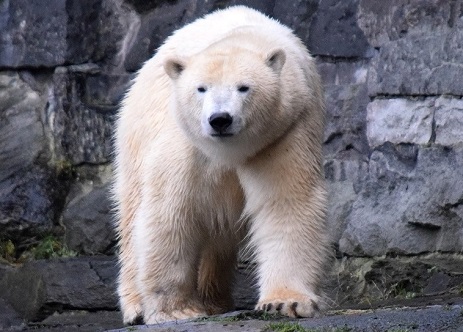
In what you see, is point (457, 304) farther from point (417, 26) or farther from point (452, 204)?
point (417, 26)

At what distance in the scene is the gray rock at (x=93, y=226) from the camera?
23.0 feet

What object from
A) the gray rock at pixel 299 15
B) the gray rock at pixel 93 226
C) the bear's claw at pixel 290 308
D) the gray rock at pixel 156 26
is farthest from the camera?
the gray rock at pixel 93 226

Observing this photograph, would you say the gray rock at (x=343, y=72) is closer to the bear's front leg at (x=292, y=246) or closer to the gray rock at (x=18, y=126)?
the bear's front leg at (x=292, y=246)

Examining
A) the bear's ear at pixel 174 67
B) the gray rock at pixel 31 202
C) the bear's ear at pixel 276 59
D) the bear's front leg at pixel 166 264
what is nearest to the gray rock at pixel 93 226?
the gray rock at pixel 31 202

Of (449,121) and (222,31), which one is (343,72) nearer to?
(449,121)

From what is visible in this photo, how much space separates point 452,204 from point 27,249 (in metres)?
2.67

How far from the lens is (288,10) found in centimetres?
652

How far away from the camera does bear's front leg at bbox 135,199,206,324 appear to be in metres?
5.02

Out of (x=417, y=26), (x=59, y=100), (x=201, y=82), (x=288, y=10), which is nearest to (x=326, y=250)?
(x=201, y=82)

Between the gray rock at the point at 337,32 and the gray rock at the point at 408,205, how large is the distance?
55cm

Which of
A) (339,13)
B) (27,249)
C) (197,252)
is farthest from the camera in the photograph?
(27,249)

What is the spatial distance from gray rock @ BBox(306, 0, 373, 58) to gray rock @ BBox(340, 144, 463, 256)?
55 cm

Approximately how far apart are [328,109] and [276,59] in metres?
1.66

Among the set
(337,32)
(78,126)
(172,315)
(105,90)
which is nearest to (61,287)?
(78,126)
